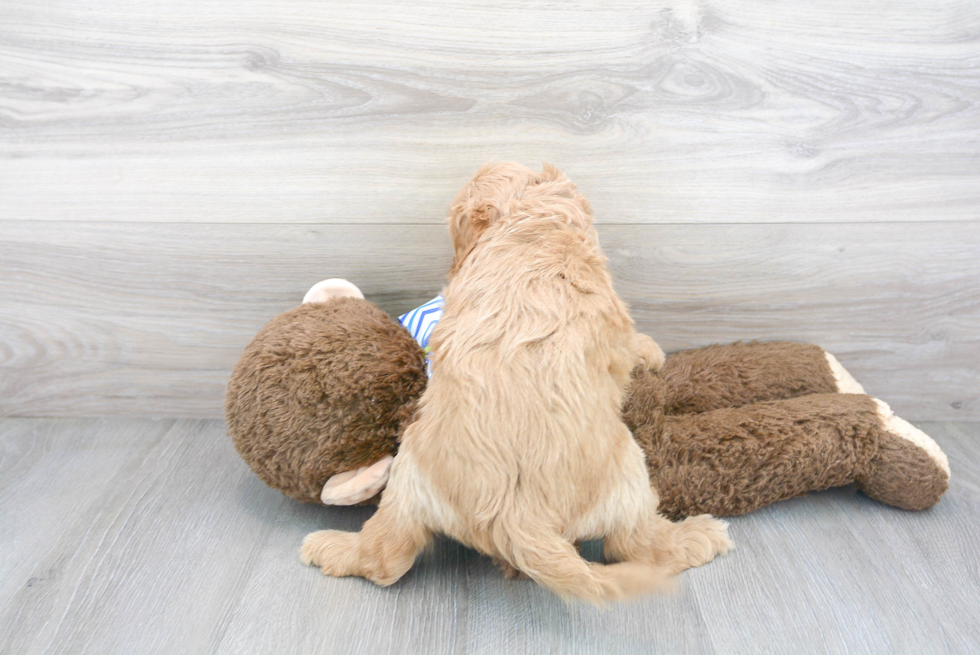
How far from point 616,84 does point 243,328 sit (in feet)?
2.59

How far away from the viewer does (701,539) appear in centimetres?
93

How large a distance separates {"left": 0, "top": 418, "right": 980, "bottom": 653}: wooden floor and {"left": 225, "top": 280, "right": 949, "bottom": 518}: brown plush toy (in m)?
0.07

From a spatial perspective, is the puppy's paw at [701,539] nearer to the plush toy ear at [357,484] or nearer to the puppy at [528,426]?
the puppy at [528,426]

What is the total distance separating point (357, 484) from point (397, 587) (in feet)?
0.49

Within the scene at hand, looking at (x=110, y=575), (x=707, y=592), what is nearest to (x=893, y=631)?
(x=707, y=592)

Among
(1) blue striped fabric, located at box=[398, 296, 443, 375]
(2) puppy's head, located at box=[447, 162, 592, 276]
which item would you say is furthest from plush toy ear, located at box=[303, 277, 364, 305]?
(2) puppy's head, located at box=[447, 162, 592, 276]

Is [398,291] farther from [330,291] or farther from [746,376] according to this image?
[746,376]

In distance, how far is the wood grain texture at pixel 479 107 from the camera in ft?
3.54

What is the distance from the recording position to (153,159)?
1142 mm

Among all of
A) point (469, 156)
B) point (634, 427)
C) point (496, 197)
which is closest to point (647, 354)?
point (634, 427)

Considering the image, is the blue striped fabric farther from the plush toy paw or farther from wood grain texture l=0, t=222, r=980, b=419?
the plush toy paw

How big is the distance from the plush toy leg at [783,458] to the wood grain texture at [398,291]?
0.82 feet

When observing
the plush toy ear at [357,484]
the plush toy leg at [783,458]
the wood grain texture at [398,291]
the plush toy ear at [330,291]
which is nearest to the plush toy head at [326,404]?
the plush toy ear at [357,484]

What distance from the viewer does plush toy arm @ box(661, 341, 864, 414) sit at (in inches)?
44.1
